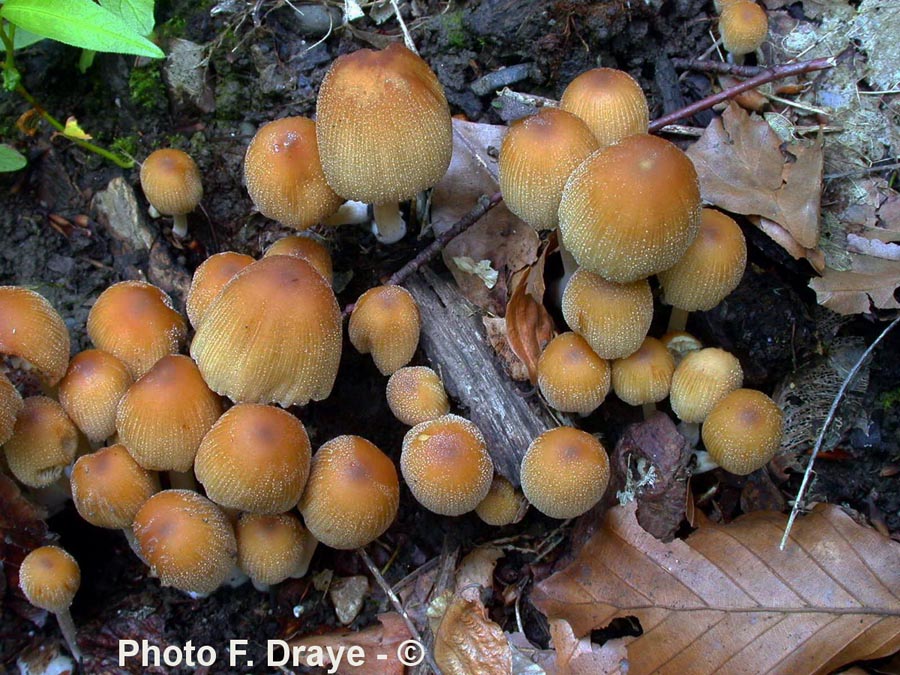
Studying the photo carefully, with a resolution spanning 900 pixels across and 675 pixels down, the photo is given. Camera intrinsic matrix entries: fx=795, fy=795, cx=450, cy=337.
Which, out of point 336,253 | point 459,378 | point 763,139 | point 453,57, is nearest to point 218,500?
point 459,378

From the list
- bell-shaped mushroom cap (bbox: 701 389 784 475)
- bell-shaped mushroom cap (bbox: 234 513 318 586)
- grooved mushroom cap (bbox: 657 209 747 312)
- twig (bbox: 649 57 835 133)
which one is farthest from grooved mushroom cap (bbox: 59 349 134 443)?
twig (bbox: 649 57 835 133)

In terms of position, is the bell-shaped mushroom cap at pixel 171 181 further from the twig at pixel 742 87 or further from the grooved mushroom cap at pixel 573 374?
the twig at pixel 742 87

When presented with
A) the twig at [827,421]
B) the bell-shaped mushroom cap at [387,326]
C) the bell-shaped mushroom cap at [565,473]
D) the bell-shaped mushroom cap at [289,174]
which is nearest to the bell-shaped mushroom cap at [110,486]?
the bell-shaped mushroom cap at [387,326]

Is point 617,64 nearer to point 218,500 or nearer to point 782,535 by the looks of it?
point 782,535

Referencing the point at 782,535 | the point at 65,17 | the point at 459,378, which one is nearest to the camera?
the point at 782,535

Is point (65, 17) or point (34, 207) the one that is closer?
point (65, 17)

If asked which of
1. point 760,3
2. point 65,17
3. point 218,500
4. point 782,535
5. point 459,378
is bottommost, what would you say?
point 782,535

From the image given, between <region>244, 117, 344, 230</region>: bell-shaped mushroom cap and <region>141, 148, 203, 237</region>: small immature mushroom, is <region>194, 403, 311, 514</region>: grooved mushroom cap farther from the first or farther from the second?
<region>141, 148, 203, 237</region>: small immature mushroom
